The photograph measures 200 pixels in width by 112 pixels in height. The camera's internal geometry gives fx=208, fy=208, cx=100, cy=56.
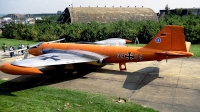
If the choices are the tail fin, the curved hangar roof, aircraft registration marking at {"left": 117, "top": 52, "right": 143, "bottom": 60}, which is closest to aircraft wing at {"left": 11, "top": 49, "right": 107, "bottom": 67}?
aircraft registration marking at {"left": 117, "top": 52, "right": 143, "bottom": 60}

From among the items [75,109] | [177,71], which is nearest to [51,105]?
[75,109]

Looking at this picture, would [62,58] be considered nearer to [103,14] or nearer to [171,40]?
[171,40]

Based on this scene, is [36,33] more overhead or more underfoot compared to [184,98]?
more overhead

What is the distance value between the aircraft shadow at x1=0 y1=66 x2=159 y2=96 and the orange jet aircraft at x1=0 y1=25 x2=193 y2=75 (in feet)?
3.52

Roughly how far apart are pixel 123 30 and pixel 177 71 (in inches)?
644

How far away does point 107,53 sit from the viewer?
16.1m

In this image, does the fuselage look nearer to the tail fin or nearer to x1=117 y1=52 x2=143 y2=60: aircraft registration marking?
x1=117 y1=52 x2=143 y2=60: aircraft registration marking

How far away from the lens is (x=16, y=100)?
1091cm

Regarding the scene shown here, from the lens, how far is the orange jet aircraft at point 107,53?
1277cm

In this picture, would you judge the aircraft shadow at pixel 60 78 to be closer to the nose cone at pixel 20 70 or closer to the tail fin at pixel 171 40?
the nose cone at pixel 20 70

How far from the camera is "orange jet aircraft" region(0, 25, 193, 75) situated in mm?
12770

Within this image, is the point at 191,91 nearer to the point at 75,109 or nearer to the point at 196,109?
the point at 196,109

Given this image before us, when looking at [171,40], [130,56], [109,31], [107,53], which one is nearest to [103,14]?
[109,31]

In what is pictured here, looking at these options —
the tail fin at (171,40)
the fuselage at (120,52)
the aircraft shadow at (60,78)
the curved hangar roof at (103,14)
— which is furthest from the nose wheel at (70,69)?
the curved hangar roof at (103,14)
